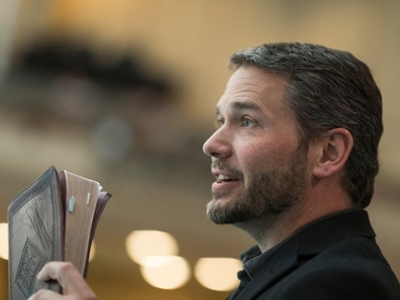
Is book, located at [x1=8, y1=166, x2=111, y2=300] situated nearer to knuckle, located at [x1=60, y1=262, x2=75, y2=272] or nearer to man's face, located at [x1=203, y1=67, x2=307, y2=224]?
knuckle, located at [x1=60, y1=262, x2=75, y2=272]

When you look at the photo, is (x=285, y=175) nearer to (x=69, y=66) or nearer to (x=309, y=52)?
(x=309, y=52)

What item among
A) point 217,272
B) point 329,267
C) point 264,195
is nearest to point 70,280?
point 329,267

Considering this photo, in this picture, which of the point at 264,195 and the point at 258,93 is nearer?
the point at 264,195

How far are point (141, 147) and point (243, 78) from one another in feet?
22.9

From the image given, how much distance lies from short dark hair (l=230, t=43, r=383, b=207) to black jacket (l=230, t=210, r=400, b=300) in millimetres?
192

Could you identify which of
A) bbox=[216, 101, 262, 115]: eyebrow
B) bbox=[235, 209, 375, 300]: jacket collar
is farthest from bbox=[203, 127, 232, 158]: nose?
bbox=[235, 209, 375, 300]: jacket collar

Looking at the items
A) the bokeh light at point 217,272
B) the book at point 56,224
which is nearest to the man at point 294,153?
the book at point 56,224

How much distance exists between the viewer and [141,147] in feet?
31.0

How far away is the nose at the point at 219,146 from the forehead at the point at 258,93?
4.7 inches

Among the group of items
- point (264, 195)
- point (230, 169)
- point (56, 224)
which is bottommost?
point (56, 224)

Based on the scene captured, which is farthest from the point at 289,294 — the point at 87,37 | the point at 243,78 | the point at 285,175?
the point at 87,37

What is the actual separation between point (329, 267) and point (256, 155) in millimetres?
519

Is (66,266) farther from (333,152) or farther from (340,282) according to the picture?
(333,152)

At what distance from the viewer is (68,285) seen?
172 cm
